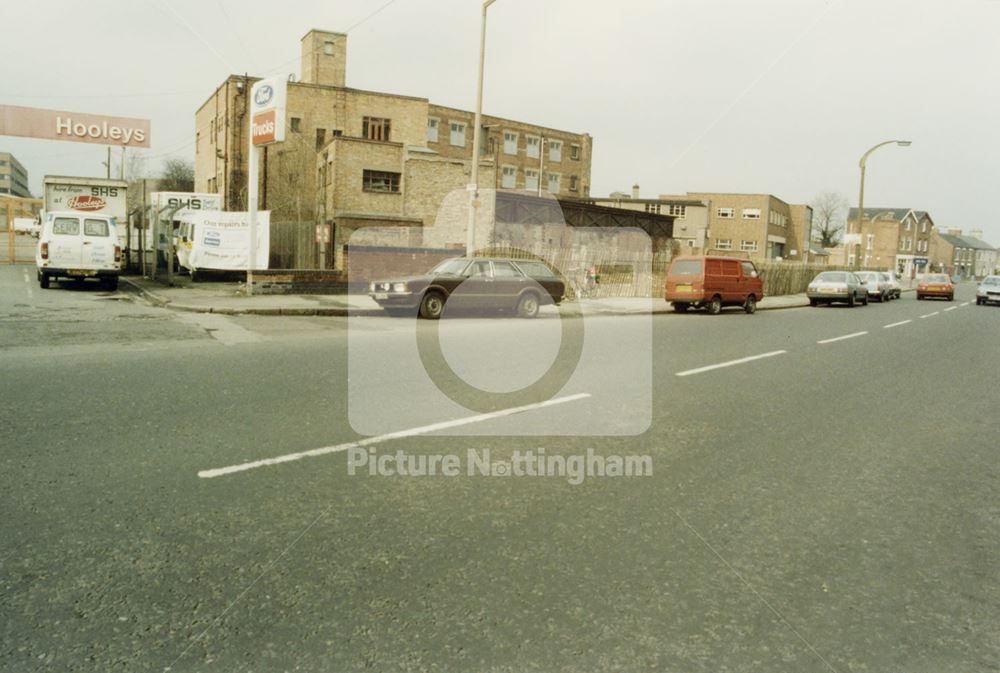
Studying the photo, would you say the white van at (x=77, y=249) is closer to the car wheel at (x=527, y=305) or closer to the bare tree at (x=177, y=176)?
the car wheel at (x=527, y=305)

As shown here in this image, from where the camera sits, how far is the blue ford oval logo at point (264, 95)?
19719 millimetres

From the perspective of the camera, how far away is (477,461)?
5.17 metres

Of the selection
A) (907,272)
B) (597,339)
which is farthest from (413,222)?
(907,272)

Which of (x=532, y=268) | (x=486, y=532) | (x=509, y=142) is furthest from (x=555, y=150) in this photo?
(x=486, y=532)

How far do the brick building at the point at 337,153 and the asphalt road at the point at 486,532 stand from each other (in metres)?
22.9

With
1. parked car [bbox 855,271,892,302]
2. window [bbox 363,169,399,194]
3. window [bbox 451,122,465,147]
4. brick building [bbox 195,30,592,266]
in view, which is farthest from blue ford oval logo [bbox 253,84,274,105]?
window [bbox 451,122,465,147]

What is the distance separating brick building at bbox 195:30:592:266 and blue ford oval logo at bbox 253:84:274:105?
8.04 metres

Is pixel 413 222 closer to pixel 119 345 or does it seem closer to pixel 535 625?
pixel 119 345

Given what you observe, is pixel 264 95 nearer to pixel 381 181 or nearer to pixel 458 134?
pixel 381 181

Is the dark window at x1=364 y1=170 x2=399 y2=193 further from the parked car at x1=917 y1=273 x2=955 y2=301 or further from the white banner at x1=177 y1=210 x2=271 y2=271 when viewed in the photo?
the parked car at x1=917 y1=273 x2=955 y2=301

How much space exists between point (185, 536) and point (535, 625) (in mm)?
1961

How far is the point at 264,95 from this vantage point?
20.0m

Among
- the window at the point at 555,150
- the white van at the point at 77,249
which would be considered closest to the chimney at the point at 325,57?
the white van at the point at 77,249

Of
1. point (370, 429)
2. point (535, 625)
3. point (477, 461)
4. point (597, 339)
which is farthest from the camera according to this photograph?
point (597, 339)
